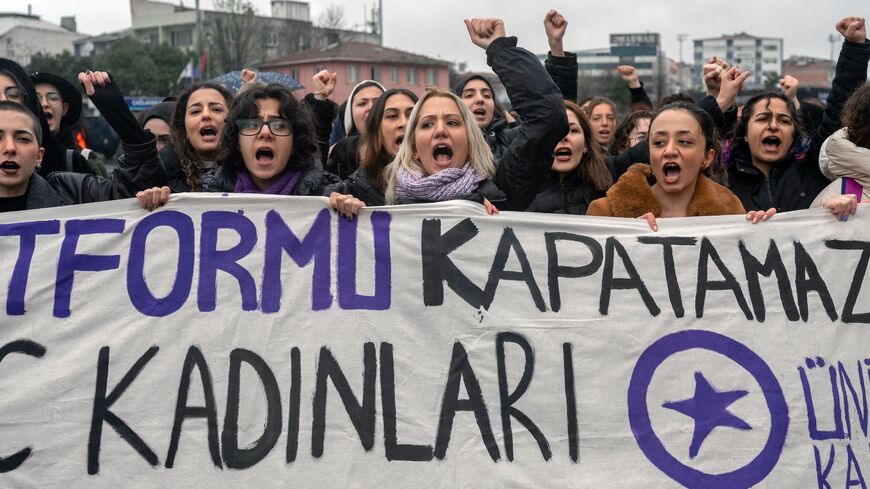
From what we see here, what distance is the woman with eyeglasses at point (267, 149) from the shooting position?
4078 mm

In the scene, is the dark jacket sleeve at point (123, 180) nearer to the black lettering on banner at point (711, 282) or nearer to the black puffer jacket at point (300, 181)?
the black puffer jacket at point (300, 181)

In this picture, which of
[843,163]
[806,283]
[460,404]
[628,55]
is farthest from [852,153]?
[628,55]

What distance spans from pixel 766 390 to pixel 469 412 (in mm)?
1075

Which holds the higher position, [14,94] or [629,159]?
[14,94]

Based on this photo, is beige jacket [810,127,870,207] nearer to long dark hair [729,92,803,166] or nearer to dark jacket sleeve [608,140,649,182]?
long dark hair [729,92,803,166]

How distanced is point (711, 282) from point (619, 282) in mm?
343

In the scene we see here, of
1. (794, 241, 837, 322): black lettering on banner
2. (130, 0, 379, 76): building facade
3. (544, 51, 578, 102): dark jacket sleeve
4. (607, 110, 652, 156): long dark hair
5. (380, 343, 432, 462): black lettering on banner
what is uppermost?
(130, 0, 379, 76): building facade

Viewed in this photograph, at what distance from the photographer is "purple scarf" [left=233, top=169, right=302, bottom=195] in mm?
4074

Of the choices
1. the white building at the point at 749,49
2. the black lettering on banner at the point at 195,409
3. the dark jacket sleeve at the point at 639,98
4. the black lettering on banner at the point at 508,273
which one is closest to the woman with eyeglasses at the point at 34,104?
the black lettering on banner at the point at 195,409

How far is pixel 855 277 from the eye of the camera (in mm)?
3779

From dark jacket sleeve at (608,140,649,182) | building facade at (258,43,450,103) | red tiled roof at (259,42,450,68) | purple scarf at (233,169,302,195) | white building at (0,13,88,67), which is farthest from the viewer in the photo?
white building at (0,13,88,67)

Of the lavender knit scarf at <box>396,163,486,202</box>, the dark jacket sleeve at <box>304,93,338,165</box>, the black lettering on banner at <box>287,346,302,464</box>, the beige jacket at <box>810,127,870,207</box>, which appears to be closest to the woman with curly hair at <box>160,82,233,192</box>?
the dark jacket sleeve at <box>304,93,338,165</box>

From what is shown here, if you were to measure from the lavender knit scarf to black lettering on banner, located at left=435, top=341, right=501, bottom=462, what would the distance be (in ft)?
1.97

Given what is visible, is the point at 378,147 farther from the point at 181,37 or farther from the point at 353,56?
the point at 181,37
